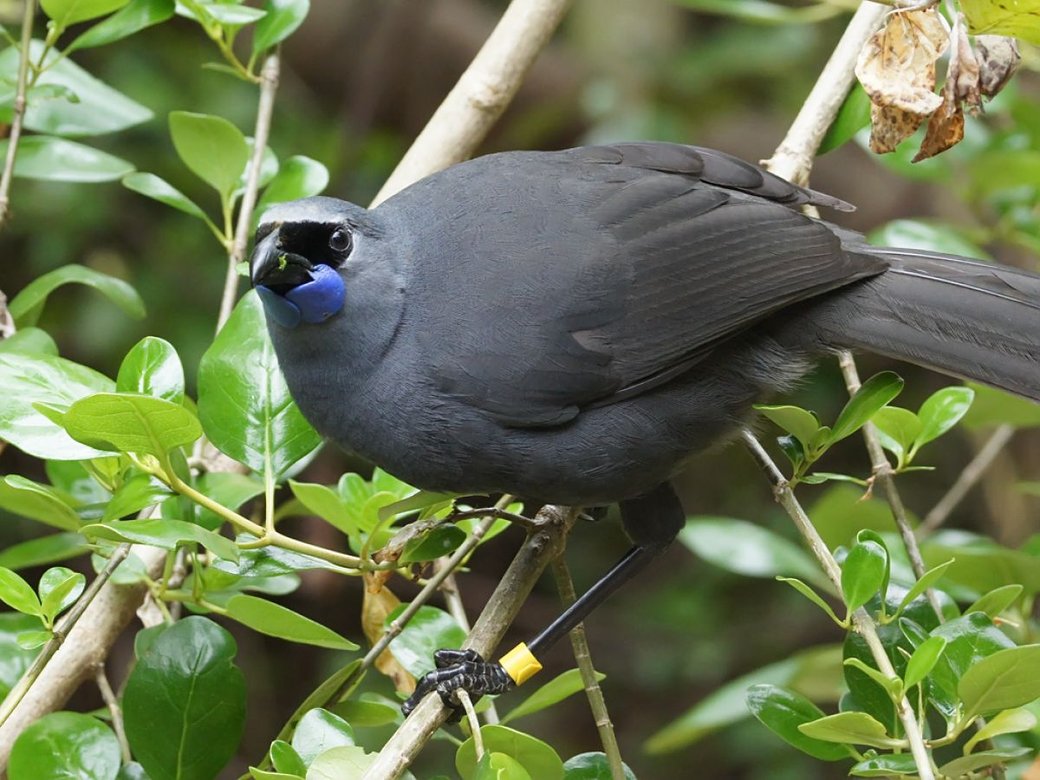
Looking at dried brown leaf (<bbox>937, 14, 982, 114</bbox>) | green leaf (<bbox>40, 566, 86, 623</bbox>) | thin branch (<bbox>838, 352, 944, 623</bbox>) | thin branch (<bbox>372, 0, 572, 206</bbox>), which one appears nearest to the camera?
green leaf (<bbox>40, 566, 86, 623</bbox>)

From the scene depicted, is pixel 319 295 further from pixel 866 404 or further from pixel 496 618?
pixel 866 404

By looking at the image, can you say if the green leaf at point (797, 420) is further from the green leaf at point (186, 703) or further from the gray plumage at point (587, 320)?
the green leaf at point (186, 703)

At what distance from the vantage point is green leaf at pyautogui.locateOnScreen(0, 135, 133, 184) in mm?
2303

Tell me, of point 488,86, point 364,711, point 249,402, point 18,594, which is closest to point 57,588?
point 18,594

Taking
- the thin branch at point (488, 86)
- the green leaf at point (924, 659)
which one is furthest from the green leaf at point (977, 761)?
the thin branch at point (488, 86)

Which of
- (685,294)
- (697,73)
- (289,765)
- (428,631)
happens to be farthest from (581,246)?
(697,73)

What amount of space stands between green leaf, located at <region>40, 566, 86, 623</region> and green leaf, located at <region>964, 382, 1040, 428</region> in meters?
1.56

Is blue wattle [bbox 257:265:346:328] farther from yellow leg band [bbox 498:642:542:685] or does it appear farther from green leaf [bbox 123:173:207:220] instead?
yellow leg band [bbox 498:642:542:685]

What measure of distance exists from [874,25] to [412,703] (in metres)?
1.47

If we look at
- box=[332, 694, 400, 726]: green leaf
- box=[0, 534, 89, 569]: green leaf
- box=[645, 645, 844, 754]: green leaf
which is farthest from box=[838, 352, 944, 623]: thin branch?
box=[0, 534, 89, 569]: green leaf

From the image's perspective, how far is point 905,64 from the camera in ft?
6.29

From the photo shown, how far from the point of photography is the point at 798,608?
5414 mm

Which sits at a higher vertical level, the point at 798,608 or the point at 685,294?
the point at 685,294

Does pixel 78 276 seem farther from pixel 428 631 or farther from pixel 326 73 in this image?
pixel 326 73
